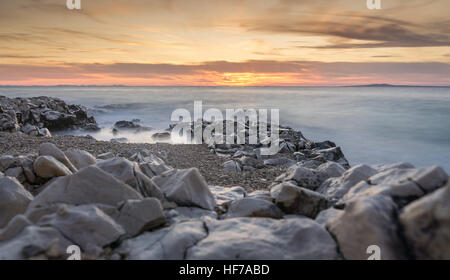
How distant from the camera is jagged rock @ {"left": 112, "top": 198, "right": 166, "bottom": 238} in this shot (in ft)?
9.67

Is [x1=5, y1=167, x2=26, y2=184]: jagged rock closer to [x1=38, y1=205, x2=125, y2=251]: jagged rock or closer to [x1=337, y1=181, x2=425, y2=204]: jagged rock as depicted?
[x1=38, y1=205, x2=125, y2=251]: jagged rock

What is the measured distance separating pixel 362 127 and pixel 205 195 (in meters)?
17.5

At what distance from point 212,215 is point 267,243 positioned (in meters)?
1.09

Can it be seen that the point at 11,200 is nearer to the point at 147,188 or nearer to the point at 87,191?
the point at 87,191

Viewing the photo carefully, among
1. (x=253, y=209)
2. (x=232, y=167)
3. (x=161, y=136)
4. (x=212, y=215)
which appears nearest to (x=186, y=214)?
(x=212, y=215)

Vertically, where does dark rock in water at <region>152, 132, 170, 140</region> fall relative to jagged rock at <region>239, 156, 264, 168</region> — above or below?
below

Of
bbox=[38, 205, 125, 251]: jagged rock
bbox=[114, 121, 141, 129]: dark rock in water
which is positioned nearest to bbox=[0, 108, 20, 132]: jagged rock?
bbox=[114, 121, 141, 129]: dark rock in water

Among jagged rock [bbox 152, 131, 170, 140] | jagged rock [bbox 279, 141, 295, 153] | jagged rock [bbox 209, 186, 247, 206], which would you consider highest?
jagged rock [bbox 209, 186, 247, 206]

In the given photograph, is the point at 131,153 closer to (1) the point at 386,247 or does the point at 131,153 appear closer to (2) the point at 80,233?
(2) the point at 80,233

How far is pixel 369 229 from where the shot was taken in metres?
2.33

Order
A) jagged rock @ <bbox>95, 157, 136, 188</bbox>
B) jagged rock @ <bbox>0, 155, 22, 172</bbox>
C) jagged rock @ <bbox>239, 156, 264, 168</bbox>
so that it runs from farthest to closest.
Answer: jagged rock @ <bbox>239, 156, 264, 168</bbox>, jagged rock @ <bbox>0, 155, 22, 172</bbox>, jagged rock @ <bbox>95, 157, 136, 188</bbox>

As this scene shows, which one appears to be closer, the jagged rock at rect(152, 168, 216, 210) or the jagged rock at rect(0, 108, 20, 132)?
the jagged rock at rect(152, 168, 216, 210)
